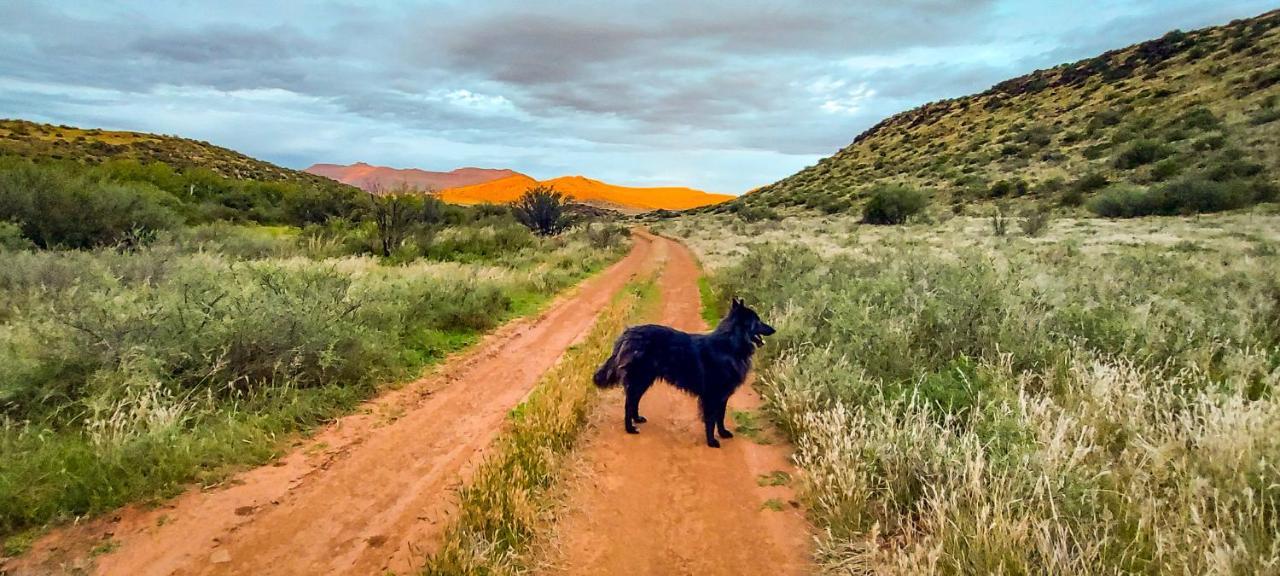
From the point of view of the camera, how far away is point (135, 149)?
205 feet

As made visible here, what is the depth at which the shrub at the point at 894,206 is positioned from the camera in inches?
1428

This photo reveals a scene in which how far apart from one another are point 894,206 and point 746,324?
112 feet

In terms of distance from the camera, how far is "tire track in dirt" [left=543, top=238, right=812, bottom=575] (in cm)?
397

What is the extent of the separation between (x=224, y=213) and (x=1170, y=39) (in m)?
81.7

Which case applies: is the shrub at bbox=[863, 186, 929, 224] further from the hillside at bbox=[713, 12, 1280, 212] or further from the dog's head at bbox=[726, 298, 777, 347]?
the dog's head at bbox=[726, 298, 777, 347]

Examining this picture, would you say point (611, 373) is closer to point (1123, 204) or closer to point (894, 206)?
point (1123, 204)

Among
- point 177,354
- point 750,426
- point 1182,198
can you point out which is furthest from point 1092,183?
point 177,354

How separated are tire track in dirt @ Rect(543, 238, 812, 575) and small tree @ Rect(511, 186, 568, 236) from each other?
105 ft

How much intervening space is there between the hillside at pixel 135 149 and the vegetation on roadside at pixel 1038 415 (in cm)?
5468

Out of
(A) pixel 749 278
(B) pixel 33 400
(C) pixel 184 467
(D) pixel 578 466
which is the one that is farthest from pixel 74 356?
(A) pixel 749 278

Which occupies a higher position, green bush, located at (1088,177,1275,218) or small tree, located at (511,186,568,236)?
green bush, located at (1088,177,1275,218)

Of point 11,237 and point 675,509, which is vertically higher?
point 11,237

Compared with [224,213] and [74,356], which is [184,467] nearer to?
[74,356]

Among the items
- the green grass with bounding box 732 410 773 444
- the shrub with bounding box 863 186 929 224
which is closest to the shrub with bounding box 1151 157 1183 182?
the shrub with bounding box 863 186 929 224
